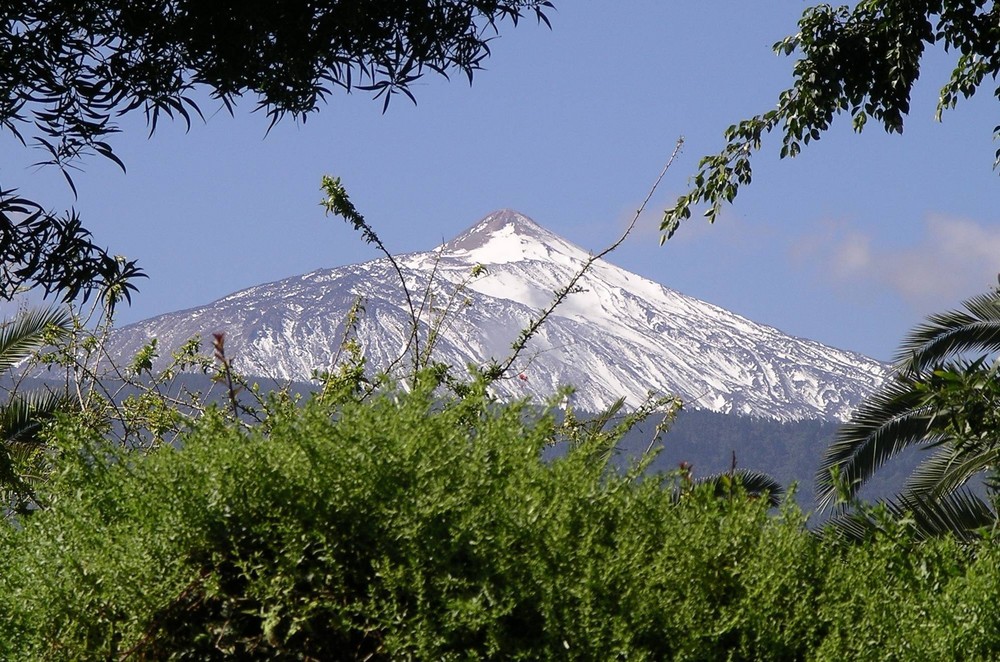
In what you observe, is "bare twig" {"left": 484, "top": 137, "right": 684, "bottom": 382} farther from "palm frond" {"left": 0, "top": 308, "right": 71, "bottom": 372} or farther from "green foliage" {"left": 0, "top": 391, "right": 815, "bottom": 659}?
"palm frond" {"left": 0, "top": 308, "right": 71, "bottom": 372}

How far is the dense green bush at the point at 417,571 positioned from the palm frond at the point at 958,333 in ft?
33.7

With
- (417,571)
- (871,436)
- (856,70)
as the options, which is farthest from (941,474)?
(417,571)

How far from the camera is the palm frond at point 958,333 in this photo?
1223 cm

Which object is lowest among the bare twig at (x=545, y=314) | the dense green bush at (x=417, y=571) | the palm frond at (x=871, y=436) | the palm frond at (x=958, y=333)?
the dense green bush at (x=417, y=571)

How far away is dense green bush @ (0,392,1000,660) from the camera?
7.72ft

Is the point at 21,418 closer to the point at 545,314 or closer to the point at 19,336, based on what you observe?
the point at 19,336

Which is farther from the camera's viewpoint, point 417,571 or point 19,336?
point 19,336

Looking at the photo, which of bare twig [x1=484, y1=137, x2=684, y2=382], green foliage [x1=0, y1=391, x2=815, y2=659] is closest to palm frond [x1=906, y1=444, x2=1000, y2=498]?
bare twig [x1=484, y1=137, x2=684, y2=382]

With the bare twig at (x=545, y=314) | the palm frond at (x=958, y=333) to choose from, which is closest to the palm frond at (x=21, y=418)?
the bare twig at (x=545, y=314)

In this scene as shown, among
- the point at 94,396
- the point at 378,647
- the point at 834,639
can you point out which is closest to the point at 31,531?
the point at 378,647

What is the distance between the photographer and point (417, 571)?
93.3 inches

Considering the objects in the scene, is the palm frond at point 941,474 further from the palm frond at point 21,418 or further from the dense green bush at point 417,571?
the dense green bush at point 417,571

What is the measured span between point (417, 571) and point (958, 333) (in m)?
11.2

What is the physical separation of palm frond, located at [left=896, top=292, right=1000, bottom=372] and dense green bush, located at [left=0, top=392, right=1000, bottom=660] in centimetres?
1027
